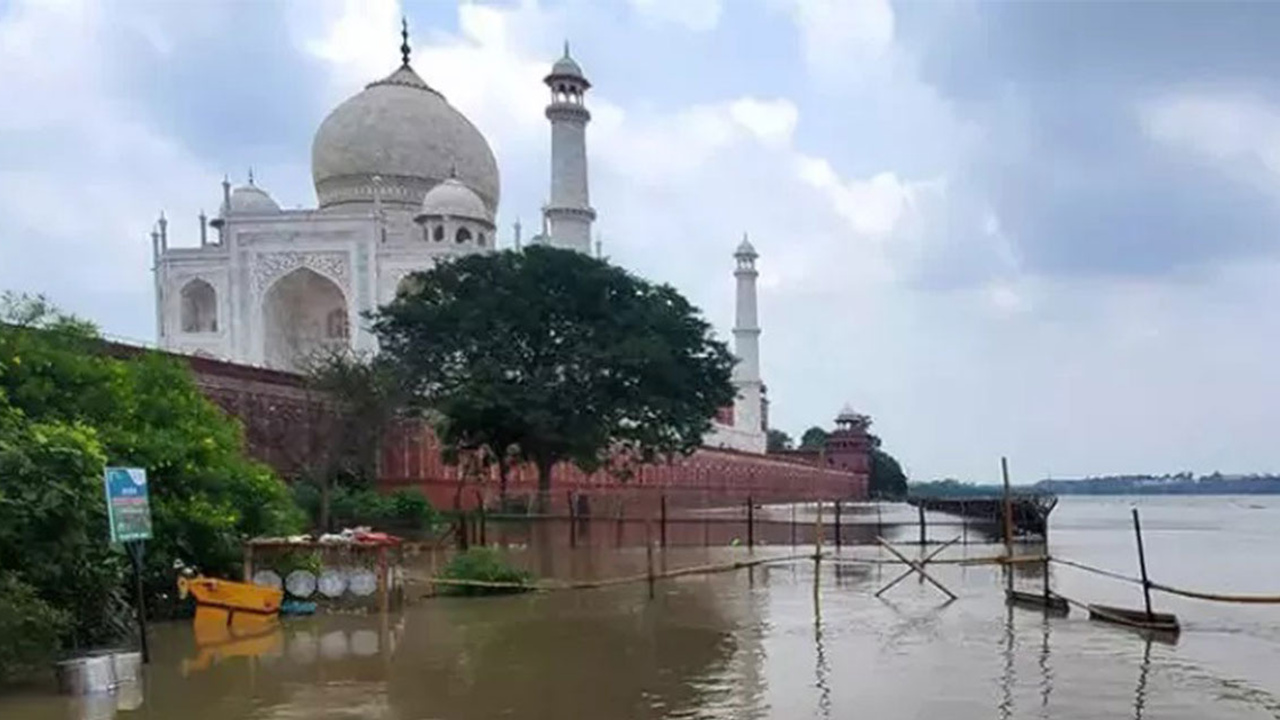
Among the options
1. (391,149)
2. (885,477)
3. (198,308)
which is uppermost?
(391,149)

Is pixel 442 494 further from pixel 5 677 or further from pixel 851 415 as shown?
pixel 851 415

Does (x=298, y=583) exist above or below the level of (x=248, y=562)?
below

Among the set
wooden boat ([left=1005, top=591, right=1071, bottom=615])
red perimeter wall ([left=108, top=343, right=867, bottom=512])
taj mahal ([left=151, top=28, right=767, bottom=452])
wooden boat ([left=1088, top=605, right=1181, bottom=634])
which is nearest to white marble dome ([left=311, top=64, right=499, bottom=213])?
taj mahal ([left=151, top=28, right=767, bottom=452])

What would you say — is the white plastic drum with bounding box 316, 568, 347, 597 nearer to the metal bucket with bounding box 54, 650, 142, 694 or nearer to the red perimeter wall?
the metal bucket with bounding box 54, 650, 142, 694

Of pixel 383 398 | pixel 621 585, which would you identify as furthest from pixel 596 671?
pixel 383 398

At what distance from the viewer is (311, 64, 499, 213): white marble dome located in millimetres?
56062

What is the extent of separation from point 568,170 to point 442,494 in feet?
80.5

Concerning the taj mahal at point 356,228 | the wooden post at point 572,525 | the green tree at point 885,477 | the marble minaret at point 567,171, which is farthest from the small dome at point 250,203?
the green tree at point 885,477

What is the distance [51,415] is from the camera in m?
14.6

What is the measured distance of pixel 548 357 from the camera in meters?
37.5

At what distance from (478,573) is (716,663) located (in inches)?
291

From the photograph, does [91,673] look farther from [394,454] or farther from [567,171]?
[567,171]

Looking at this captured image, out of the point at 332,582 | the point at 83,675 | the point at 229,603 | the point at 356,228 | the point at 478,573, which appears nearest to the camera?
the point at 83,675

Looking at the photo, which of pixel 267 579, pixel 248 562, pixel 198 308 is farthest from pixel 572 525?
pixel 198 308
